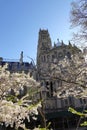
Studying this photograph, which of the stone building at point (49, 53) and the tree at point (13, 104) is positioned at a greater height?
the stone building at point (49, 53)

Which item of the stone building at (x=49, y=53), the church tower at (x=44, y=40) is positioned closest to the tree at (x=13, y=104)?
the stone building at (x=49, y=53)

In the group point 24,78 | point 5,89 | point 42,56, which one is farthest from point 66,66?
point 42,56

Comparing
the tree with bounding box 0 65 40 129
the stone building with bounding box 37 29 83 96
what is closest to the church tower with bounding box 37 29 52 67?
the stone building with bounding box 37 29 83 96

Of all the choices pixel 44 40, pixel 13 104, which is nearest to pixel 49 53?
pixel 44 40

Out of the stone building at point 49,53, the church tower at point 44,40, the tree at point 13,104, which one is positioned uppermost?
the church tower at point 44,40

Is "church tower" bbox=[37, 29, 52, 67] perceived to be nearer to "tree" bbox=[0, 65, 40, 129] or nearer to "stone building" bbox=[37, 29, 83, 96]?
"stone building" bbox=[37, 29, 83, 96]

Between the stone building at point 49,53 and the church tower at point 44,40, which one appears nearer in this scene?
the stone building at point 49,53

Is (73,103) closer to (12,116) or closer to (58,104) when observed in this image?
(58,104)

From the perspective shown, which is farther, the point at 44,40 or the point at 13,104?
the point at 44,40

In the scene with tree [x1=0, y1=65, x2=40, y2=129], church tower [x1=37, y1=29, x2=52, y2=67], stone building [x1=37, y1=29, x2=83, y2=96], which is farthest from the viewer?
church tower [x1=37, y1=29, x2=52, y2=67]

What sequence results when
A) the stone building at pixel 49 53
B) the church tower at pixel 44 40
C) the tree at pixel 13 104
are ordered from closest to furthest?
the tree at pixel 13 104 < the stone building at pixel 49 53 < the church tower at pixel 44 40

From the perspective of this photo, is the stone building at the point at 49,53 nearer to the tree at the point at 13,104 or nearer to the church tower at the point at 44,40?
the church tower at the point at 44,40

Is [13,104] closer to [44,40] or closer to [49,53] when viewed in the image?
Answer: [49,53]

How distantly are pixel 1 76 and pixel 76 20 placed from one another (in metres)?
10.3
